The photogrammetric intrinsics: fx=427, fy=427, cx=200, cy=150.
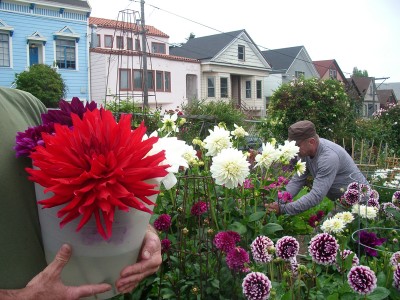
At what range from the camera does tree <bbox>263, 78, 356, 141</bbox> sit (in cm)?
914

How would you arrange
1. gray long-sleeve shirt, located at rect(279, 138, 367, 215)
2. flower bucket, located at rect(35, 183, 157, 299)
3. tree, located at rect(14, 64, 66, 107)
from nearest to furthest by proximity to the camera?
1. flower bucket, located at rect(35, 183, 157, 299)
2. gray long-sleeve shirt, located at rect(279, 138, 367, 215)
3. tree, located at rect(14, 64, 66, 107)

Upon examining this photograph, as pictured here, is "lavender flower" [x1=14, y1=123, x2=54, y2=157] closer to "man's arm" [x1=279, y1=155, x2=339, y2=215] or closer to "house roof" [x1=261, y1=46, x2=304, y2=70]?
"man's arm" [x1=279, y1=155, x2=339, y2=215]

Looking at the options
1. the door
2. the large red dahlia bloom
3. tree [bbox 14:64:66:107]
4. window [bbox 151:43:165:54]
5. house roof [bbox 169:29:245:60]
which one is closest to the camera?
the large red dahlia bloom

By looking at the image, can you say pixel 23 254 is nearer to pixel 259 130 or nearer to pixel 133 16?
pixel 133 16

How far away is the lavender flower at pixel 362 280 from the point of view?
1.39m

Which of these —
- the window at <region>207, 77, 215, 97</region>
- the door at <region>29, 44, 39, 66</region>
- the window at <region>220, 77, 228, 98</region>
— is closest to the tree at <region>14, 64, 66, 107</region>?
the door at <region>29, 44, 39, 66</region>

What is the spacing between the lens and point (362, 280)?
1401 mm

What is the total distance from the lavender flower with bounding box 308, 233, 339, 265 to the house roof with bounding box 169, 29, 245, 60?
92.0 ft

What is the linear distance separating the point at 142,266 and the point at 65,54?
22643 millimetres

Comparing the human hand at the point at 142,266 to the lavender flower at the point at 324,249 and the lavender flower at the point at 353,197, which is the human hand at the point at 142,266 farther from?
the lavender flower at the point at 353,197

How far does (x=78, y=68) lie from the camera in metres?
22.3

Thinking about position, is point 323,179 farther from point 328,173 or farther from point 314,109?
point 314,109

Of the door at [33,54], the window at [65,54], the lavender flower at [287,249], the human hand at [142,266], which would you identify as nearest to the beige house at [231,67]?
A: the window at [65,54]

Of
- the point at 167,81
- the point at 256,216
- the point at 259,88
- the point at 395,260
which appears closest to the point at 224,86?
the point at 259,88
